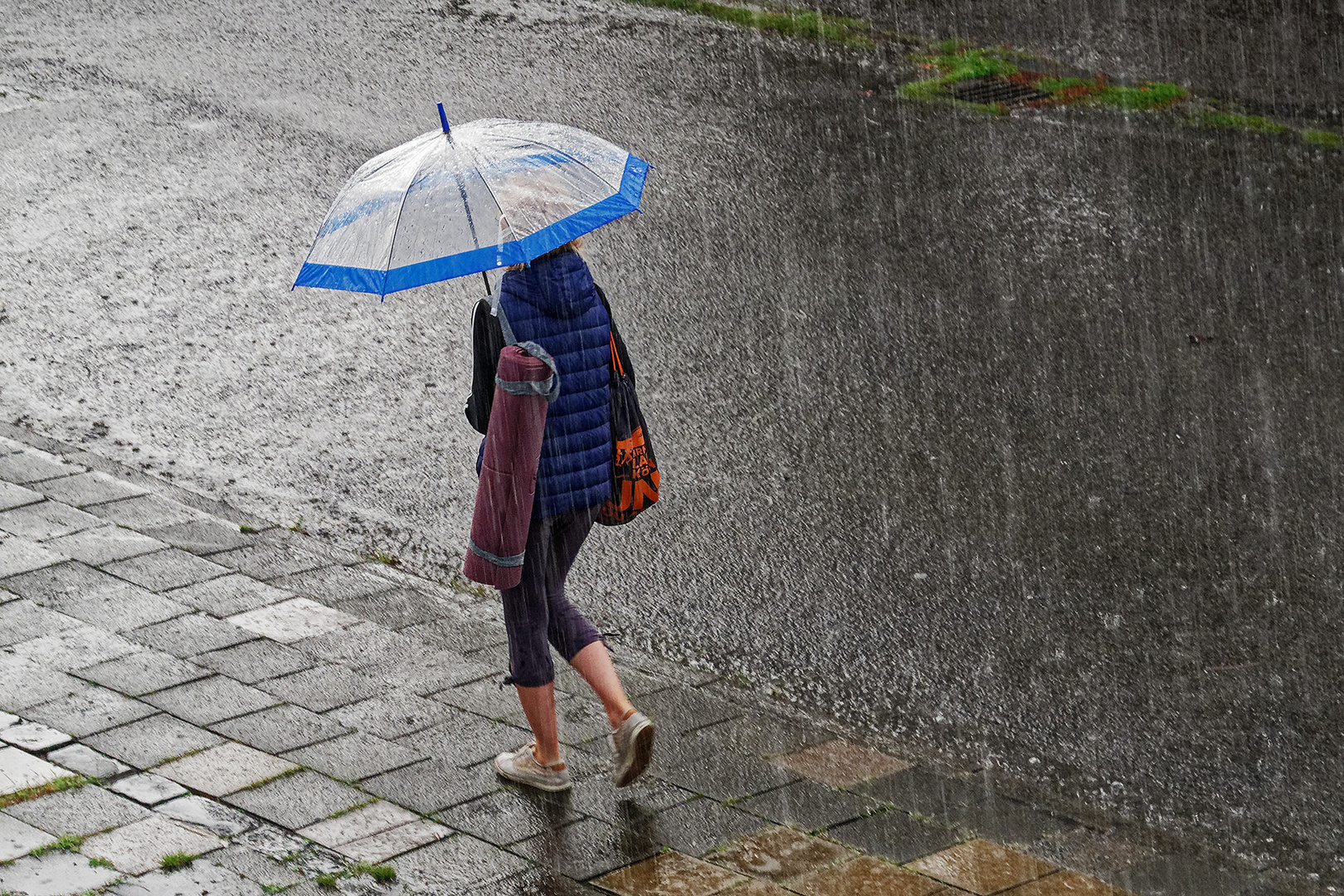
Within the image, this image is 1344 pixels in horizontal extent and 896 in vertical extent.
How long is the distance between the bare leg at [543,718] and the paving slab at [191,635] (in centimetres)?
138

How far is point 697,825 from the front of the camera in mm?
4406

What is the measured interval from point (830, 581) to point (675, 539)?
2.34 feet

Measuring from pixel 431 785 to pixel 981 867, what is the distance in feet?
5.54

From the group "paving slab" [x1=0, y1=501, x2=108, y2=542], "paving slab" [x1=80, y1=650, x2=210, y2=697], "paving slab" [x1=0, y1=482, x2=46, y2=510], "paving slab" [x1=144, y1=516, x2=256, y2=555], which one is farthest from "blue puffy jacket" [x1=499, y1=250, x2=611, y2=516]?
"paving slab" [x1=0, y1=482, x2=46, y2=510]

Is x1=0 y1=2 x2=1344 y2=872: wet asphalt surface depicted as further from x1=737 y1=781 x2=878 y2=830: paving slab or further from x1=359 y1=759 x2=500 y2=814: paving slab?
x1=359 y1=759 x2=500 y2=814: paving slab

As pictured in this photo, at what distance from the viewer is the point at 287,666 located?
17.1 ft

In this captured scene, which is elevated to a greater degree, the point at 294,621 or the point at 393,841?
the point at 294,621

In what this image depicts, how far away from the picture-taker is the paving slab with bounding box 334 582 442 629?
18.5 feet

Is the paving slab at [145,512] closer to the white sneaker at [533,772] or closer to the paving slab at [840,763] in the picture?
the white sneaker at [533,772]

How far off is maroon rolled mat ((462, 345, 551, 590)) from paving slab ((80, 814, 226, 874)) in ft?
Answer: 3.53

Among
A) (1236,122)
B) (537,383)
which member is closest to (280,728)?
(537,383)

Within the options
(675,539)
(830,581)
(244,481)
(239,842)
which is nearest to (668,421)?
(675,539)

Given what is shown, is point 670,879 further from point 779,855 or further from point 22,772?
point 22,772

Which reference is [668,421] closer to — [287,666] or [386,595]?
[386,595]
